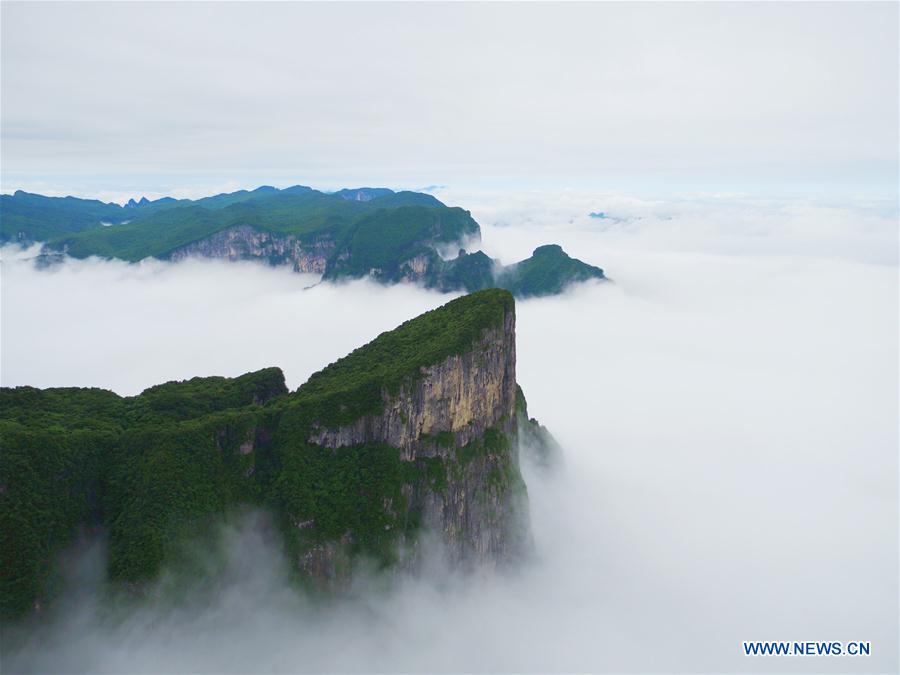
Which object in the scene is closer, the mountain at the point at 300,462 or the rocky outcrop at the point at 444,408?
the mountain at the point at 300,462

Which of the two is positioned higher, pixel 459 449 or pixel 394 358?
pixel 394 358

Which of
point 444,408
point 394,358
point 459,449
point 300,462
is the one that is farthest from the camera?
point 394,358

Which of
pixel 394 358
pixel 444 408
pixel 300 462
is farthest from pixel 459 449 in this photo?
pixel 300 462

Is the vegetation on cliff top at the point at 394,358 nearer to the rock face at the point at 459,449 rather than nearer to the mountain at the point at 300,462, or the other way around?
the mountain at the point at 300,462

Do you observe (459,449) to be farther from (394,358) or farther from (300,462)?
(300,462)

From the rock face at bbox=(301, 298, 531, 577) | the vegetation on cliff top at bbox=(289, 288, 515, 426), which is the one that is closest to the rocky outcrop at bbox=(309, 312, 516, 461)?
the rock face at bbox=(301, 298, 531, 577)

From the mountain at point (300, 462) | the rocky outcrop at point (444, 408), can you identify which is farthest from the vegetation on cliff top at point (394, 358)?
the rocky outcrop at point (444, 408)

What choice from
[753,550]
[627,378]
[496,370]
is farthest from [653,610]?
[627,378]

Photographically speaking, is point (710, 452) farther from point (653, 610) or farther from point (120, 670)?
point (120, 670)

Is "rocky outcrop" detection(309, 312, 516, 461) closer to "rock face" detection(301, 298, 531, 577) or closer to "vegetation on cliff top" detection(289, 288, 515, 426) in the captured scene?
"rock face" detection(301, 298, 531, 577)
